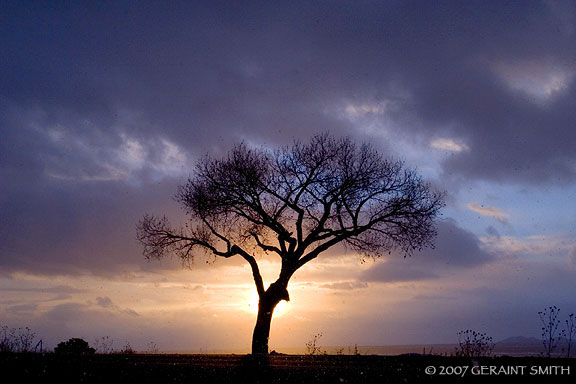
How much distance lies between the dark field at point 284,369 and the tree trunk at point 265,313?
9.87 meters

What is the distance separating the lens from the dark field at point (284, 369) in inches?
377

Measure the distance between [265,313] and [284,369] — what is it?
1240 cm

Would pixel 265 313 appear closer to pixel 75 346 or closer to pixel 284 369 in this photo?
pixel 75 346

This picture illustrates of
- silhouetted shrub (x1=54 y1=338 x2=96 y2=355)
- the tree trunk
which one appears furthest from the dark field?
the tree trunk

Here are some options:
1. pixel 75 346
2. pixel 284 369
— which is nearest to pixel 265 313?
pixel 75 346

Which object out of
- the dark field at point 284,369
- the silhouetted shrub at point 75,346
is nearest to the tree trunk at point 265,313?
the silhouetted shrub at point 75,346

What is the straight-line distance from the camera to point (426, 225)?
2505 cm

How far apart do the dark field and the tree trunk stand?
987cm

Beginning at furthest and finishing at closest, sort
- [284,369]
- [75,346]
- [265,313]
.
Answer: [265,313] → [75,346] → [284,369]

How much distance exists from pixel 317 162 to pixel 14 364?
15918 mm

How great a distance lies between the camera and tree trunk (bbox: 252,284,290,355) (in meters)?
23.1

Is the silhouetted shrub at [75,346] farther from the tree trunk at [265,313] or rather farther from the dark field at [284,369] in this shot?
the dark field at [284,369]

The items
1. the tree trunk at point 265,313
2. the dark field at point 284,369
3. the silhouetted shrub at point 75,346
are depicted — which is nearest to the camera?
the dark field at point 284,369

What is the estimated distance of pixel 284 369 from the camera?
36.8ft
